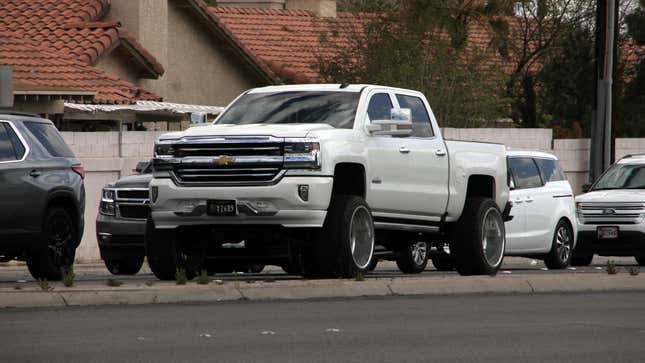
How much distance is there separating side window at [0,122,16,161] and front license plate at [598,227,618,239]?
10.9 meters

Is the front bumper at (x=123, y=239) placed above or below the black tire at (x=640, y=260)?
above

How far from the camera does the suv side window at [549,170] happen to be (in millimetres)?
25312

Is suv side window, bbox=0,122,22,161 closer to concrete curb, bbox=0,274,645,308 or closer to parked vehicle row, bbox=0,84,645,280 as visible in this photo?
parked vehicle row, bbox=0,84,645,280

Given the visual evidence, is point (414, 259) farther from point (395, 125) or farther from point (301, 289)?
point (301, 289)

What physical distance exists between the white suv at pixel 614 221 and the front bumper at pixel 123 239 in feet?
25.9

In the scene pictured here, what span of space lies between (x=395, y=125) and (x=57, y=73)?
1486cm

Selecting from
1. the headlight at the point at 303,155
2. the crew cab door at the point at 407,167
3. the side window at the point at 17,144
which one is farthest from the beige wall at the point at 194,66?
the headlight at the point at 303,155

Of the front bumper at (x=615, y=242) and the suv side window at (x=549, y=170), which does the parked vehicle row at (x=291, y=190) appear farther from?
the front bumper at (x=615, y=242)

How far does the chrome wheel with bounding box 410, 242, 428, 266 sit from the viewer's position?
22.2m

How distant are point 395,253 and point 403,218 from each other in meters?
A: 2.38

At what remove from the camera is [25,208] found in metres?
18.1

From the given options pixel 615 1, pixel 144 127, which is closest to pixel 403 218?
pixel 615 1

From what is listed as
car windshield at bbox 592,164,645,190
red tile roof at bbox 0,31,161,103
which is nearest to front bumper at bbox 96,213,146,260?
red tile roof at bbox 0,31,161,103

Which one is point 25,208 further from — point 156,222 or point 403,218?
point 403,218
